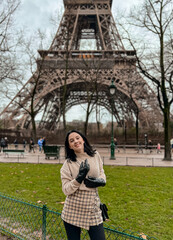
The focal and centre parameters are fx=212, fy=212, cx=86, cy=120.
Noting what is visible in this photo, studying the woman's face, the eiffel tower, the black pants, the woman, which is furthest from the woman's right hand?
the eiffel tower

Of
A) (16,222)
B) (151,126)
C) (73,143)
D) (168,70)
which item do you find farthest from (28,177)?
(151,126)

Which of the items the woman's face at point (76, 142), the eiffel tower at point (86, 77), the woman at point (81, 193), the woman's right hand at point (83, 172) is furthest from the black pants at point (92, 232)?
the eiffel tower at point (86, 77)

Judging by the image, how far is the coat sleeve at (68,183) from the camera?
2.23 meters

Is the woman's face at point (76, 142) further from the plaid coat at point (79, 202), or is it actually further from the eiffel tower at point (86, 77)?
the eiffel tower at point (86, 77)

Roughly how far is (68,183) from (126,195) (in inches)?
174

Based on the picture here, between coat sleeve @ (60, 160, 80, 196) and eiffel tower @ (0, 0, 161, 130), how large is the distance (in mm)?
22972

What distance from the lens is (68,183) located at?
2330 millimetres

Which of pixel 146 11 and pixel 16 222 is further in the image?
pixel 146 11

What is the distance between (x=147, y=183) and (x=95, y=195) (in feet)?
19.5

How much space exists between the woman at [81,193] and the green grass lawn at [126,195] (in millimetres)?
2148

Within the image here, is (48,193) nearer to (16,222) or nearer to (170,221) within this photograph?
(16,222)

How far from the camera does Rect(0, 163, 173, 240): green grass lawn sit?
4.37m

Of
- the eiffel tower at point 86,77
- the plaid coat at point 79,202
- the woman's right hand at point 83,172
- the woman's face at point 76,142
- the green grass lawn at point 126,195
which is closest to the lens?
the woman's right hand at point 83,172

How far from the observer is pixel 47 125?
3728cm
